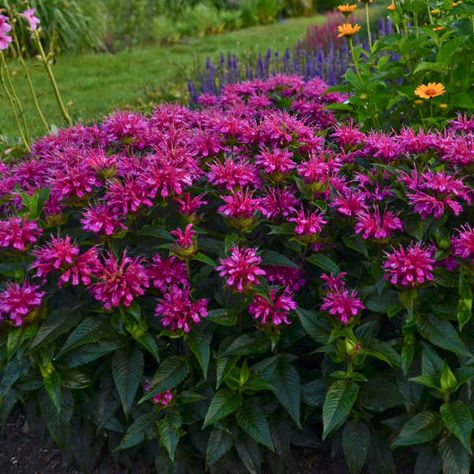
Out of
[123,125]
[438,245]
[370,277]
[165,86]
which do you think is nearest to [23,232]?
[123,125]

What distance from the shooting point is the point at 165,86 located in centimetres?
718

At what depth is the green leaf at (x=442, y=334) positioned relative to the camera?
182cm

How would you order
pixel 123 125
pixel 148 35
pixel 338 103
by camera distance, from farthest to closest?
1. pixel 148 35
2. pixel 338 103
3. pixel 123 125

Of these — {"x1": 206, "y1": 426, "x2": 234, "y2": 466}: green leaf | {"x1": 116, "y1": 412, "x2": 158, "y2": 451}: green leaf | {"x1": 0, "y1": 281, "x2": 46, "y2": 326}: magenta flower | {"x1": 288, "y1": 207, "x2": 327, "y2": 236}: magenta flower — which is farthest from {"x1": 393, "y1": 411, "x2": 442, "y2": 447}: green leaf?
{"x1": 0, "y1": 281, "x2": 46, "y2": 326}: magenta flower

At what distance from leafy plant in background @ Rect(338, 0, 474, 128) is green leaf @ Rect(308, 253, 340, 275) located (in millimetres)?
1265

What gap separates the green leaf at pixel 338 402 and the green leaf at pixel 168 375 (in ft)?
1.40

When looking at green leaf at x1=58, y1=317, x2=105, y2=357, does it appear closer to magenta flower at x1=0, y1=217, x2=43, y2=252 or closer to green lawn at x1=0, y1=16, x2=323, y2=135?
magenta flower at x1=0, y1=217, x2=43, y2=252

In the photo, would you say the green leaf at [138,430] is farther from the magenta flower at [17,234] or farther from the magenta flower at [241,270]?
the magenta flower at [17,234]

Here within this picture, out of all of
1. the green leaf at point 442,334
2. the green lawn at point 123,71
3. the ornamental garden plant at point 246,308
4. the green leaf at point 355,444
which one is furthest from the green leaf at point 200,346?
the green lawn at point 123,71

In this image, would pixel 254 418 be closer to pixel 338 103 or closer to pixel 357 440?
pixel 357 440

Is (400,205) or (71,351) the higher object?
(400,205)

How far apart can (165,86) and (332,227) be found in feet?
17.8

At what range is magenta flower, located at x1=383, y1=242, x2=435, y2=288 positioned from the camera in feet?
5.85

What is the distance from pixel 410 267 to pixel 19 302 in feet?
3.59
